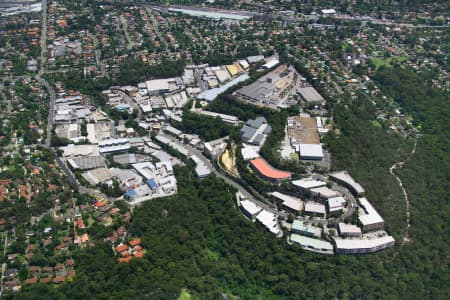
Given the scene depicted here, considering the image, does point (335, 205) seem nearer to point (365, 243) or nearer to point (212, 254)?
point (365, 243)

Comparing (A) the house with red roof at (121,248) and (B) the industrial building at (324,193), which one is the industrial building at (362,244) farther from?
(A) the house with red roof at (121,248)

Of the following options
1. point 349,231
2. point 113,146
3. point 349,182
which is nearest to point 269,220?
point 349,231

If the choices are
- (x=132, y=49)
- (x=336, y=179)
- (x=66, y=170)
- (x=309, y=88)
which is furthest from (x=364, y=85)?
(x=66, y=170)

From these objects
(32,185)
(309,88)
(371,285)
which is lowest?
(371,285)

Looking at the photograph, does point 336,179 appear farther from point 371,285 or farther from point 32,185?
point 32,185

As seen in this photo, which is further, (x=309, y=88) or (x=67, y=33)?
(x=67, y=33)

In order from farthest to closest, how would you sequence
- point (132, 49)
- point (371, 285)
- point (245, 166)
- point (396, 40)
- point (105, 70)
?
point (396, 40)
point (132, 49)
point (105, 70)
point (245, 166)
point (371, 285)

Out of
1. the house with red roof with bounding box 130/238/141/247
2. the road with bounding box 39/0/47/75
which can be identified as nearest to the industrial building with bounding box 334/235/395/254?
the house with red roof with bounding box 130/238/141/247

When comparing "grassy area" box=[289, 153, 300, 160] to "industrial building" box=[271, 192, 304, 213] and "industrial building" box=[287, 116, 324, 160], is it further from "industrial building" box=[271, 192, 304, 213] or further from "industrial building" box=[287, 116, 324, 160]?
"industrial building" box=[271, 192, 304, 213]

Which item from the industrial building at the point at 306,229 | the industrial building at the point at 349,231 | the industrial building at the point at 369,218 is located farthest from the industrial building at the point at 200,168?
the industrial building at the point at 369,218
